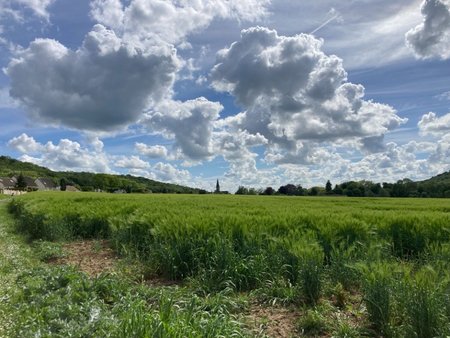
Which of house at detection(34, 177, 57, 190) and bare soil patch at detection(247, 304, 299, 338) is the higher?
house at detection(34, 177, 57, 190)

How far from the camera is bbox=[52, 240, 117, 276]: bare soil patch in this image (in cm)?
922

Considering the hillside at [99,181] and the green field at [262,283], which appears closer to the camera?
the green field at [262,283]

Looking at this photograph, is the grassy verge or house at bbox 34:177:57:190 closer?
the grassy verge

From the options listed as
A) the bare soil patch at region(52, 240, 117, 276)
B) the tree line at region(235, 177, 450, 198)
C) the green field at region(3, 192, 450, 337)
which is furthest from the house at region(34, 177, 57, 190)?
the green field at region(3, 192, 450, 337)

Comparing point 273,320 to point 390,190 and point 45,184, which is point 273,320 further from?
point 45,184

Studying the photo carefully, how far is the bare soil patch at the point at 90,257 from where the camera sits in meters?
9.22

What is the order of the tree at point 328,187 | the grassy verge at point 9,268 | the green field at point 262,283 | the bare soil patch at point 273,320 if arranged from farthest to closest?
the tree at point 328,187 < the grassy verge at point 9,268 < the bare soil patch at point 273,320 < the green field at point 262,283

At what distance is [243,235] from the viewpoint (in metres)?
8.37

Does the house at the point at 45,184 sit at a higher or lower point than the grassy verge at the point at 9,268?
higher

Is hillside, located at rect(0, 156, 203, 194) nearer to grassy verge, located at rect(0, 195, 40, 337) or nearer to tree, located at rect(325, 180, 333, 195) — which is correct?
tree, located at rect(325, 180, 333, 195)

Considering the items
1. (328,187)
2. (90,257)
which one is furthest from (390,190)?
(90,257)

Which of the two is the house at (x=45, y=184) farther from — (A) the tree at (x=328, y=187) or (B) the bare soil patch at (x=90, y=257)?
A: (B) the bare soil patch at (x=90, y=257)

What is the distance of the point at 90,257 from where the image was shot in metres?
11.0

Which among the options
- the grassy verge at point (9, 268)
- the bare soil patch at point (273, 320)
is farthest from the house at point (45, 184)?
the bare soil patch at point (273, 320)
